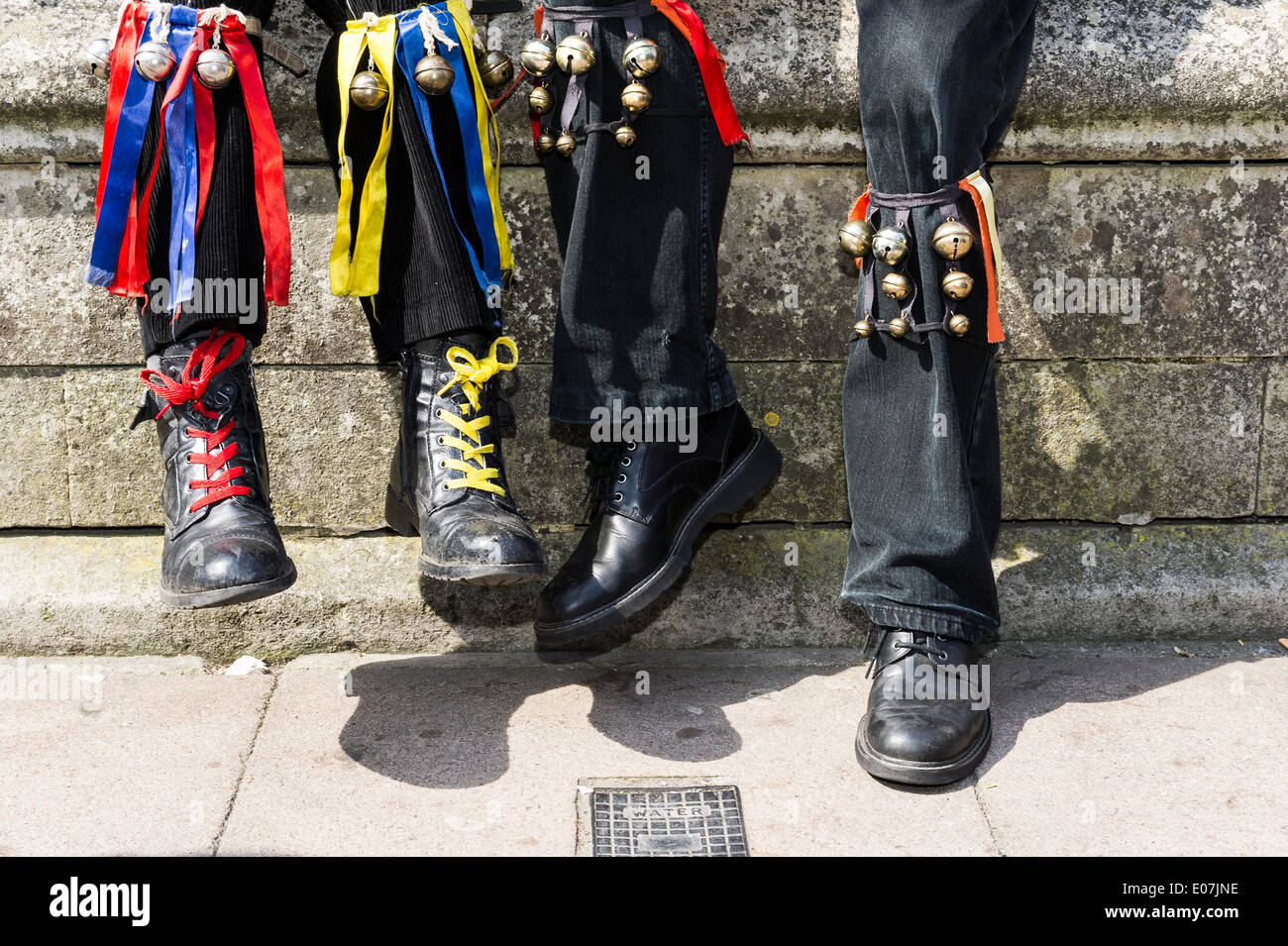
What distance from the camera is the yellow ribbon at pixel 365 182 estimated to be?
6.23 feet

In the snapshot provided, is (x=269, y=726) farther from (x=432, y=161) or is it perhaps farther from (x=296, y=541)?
(x=432, y=161)

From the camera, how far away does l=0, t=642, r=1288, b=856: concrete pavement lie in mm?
1735

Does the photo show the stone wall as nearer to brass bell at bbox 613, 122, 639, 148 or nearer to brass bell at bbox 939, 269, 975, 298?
brass bell at bbox 613, 122, 639, 148

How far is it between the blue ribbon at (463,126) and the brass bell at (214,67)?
271 millimetres

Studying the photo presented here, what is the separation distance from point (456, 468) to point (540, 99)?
66cm

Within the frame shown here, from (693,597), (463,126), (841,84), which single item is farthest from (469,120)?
(693,597)

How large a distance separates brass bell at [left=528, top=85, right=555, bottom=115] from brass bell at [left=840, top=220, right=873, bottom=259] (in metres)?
0.56

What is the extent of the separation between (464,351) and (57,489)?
1.09 m

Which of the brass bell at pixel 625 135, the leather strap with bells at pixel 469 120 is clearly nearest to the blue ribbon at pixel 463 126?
the leather strap with bells at pixel 469 120

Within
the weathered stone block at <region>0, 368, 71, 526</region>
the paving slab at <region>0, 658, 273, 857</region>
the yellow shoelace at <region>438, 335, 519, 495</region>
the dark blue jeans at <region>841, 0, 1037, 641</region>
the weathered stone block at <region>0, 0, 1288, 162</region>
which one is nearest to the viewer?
the paving slab at <region>0, 658, 273, 857</region>

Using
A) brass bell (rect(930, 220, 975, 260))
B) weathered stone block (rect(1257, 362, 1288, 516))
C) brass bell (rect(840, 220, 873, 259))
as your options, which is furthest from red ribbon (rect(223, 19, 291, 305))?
weathered stone block (rect(1257, 362, 1288, 516))

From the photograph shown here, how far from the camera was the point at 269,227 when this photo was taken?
193 centimetres

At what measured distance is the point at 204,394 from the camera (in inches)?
76.7

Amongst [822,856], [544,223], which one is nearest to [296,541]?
[544,223]
